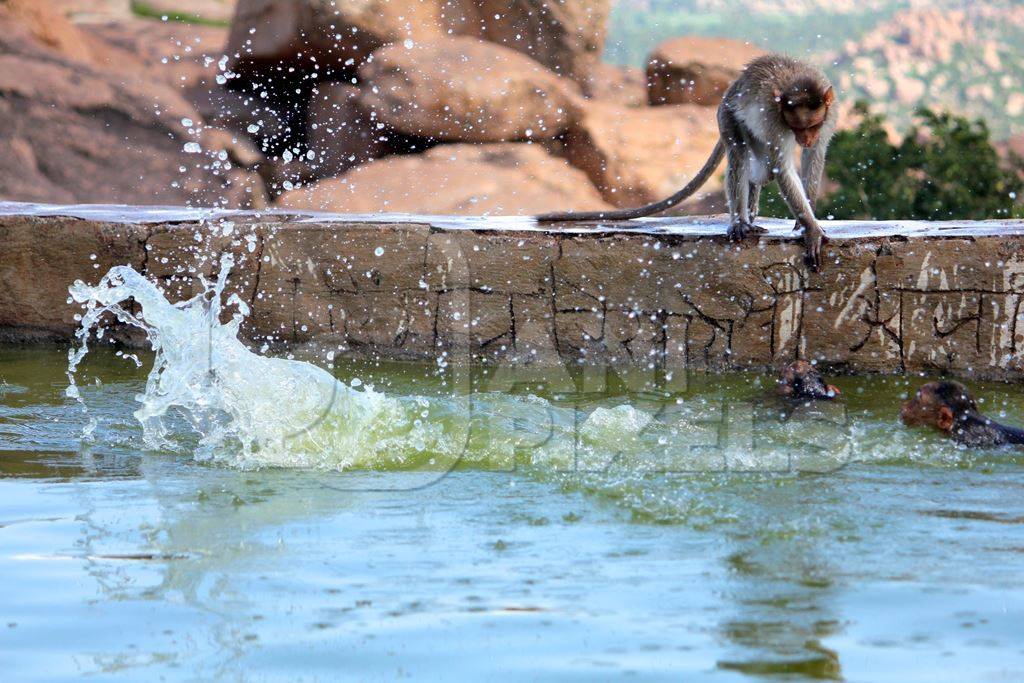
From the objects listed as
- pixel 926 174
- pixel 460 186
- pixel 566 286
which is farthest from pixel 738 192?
pixel 460 186

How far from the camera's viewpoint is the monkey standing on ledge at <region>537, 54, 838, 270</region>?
570cm

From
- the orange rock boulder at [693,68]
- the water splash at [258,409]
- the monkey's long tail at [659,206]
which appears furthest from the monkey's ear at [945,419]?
the orange rock boulder at [693,68]

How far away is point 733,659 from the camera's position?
2.91m

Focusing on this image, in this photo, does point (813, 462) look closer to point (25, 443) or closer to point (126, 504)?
point (126, 504)

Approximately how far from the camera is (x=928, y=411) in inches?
200

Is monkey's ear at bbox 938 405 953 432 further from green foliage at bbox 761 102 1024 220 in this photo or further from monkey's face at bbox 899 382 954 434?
green foliage at bbox 761 102 1024 220

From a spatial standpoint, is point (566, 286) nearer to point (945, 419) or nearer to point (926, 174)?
point (945, 419)

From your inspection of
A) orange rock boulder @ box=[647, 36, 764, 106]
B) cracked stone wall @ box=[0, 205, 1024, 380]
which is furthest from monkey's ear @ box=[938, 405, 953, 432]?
orange rock boulder @ box=[647, 36, 764, 106]

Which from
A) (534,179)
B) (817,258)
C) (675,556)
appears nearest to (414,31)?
(534,179)

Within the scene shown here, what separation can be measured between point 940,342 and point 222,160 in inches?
398

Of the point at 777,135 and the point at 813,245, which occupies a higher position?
the point at 777,135

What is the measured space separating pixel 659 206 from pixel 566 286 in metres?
0.66

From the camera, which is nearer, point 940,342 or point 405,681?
point 405,681

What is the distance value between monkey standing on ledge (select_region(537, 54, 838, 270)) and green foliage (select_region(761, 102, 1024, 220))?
140 inches
